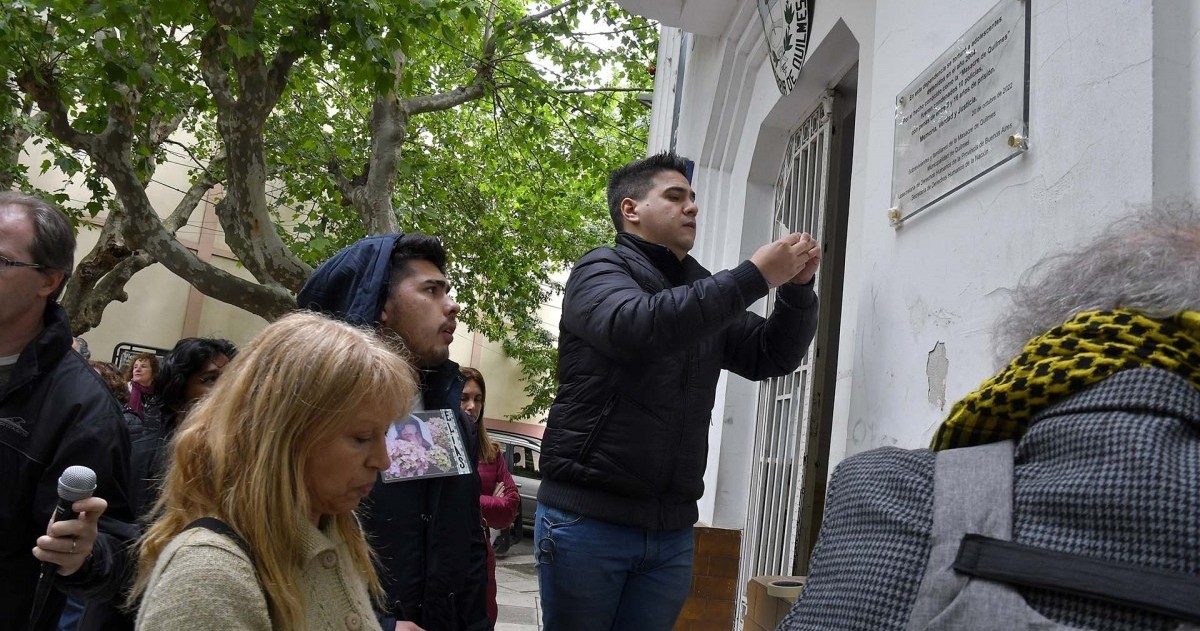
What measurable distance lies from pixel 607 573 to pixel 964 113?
1674mm

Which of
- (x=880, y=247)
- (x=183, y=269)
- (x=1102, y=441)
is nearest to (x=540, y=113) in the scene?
(x=183, y=269)

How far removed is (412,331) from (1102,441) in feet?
6.66

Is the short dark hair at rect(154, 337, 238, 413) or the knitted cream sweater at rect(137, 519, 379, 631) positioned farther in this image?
the short dark hair at rect(154, 337, 238, 413)

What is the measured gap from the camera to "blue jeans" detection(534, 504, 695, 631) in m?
3.00

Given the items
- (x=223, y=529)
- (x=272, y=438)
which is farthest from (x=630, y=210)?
(x=223, y=529)

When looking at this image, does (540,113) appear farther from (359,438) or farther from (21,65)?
(359,438)

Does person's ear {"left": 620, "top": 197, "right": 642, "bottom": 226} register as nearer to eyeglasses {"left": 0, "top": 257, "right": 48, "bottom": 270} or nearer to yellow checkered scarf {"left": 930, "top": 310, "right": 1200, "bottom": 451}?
eyeglasses {"left": 0, "top": 257, "right": 48, "bottom": 270}

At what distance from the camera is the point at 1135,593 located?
0.99m

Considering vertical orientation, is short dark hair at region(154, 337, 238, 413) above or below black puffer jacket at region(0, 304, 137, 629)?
above

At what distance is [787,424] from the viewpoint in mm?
4922

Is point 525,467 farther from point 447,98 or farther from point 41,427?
point 41,427

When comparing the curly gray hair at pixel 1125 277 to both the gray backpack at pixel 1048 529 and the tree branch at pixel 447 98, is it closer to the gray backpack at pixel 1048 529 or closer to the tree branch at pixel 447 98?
the gray backpack at pixel 1048 529

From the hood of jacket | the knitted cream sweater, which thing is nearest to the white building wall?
the hood of jacket

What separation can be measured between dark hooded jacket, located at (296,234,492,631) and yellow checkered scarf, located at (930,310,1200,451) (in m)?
1.66
